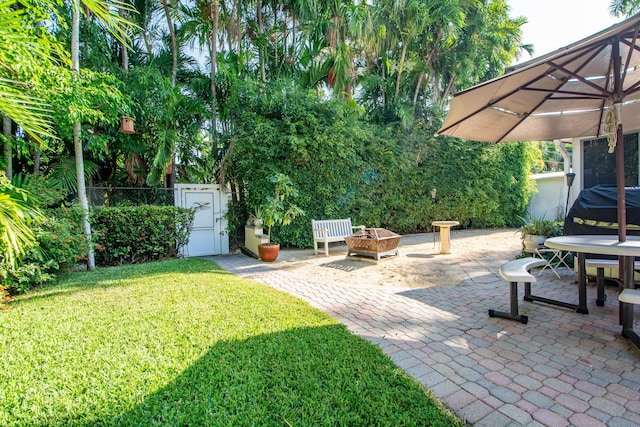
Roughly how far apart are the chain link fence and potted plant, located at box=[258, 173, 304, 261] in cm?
265

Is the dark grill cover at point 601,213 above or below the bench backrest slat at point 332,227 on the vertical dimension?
above

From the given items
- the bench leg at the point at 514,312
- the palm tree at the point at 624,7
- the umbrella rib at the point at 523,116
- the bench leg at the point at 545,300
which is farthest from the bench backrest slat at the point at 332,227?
the palm tree at the point at 624,7

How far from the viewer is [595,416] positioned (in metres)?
1.82

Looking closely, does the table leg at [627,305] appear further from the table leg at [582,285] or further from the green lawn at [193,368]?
the green lawn at [193,368]

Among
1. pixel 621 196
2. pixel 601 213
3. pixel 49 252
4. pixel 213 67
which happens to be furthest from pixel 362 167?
pixel 49 252

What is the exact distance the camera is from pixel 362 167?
934 cm

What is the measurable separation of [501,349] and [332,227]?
→ 212 inches

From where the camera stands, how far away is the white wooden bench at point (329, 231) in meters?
7.54

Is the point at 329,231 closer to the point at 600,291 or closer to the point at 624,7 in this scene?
the point at 600,291

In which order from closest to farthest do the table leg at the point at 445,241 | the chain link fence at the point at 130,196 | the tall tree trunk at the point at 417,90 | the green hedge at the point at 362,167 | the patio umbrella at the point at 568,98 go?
1. the patio umbrella at the point at 568,98
2. the chain link fence at the point at 130,196
3. the table leg at the point at 445,241
4. the green hedge at the point at 362,167
5. the tall tree trunk at the point at 417,90

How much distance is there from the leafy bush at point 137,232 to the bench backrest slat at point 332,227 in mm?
3110

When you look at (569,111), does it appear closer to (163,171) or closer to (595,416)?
(595,416)

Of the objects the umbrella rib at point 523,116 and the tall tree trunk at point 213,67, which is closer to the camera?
the umbrella rib at point 523,116

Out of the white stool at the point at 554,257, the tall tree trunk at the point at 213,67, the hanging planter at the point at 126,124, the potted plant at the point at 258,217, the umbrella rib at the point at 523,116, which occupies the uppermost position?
the tall tree trunk at the point at 213,67
